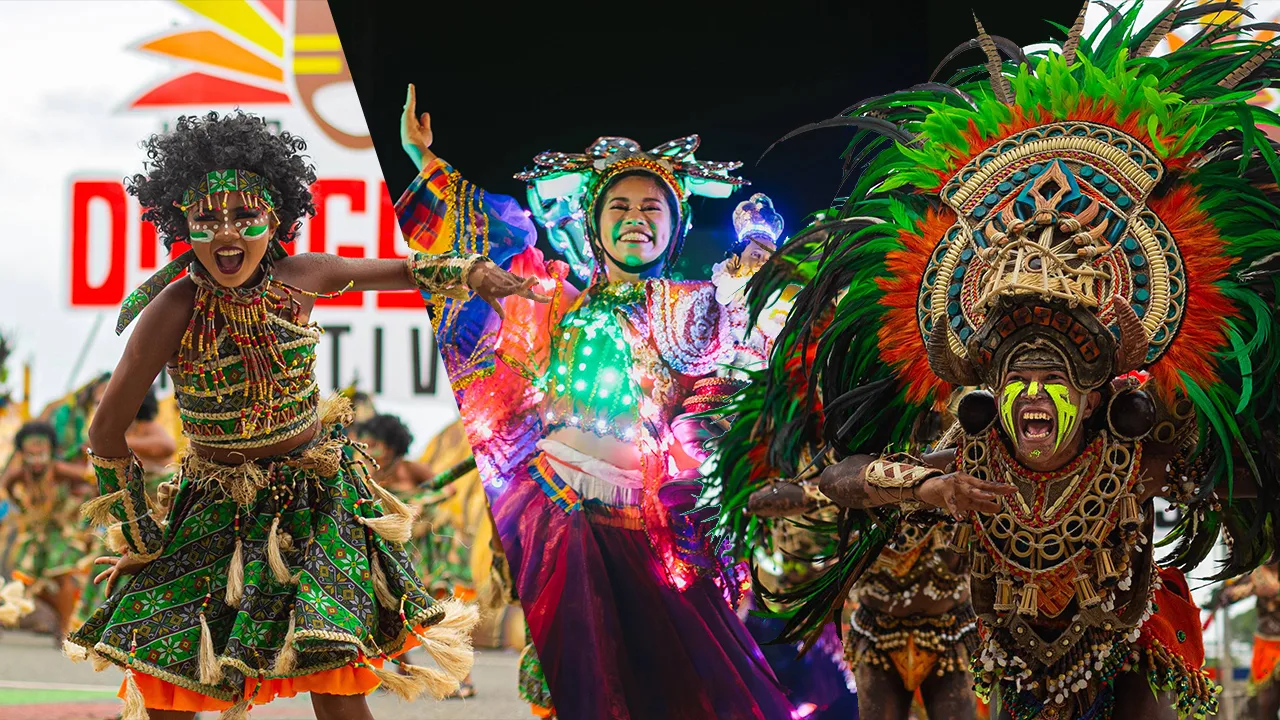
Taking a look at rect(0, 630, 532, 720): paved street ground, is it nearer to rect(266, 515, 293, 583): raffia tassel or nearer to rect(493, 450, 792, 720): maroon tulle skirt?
rect(493, 450, 792, 720): maroon tulle skirt

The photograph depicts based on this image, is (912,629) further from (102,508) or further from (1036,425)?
→ (102,508)

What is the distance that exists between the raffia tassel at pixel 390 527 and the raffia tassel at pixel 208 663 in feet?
1.56

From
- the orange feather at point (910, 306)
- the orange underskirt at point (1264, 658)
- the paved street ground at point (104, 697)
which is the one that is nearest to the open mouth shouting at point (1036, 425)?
the orange feather at point (910, 306)

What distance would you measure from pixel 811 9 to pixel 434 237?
5.11 ft

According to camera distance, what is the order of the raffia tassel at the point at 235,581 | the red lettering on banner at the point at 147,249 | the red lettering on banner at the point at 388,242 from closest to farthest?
the raffia tassel at the point at 235,581, the red lettering on banner at the point at 388,242, the red lettering on banner at the point at 147,249

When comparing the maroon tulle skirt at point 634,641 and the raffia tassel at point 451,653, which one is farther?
→ the maroon tulle skirt at point 634,641

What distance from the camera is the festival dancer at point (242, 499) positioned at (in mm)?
3707

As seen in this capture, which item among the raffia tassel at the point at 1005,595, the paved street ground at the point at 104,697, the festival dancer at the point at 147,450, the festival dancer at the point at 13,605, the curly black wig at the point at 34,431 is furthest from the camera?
the curly black wig at the point at 34,431

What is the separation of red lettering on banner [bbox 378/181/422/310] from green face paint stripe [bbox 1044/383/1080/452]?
4766 mm

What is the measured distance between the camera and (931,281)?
3570 millimetres

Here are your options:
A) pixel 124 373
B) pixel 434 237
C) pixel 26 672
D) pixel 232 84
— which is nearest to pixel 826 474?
pixel 124 373

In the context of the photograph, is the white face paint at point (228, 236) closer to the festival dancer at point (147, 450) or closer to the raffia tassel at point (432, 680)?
the raffia tassel at point (432, 680)

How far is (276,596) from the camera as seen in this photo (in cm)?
378

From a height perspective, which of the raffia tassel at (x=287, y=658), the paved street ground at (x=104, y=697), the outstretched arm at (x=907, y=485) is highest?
the outstretched arm at (x=907, y=485)
